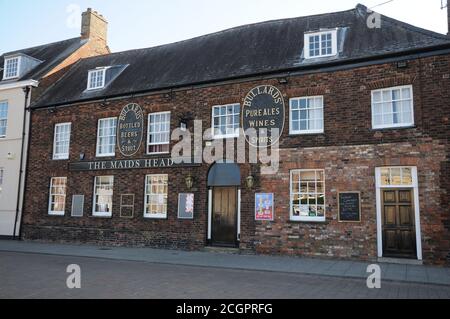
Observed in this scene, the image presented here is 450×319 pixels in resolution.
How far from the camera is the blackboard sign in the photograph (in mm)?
12594

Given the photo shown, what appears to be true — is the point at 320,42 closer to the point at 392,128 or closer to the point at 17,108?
the point at 392,128

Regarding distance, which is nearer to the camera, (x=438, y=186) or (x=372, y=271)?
(x=372, y=271)

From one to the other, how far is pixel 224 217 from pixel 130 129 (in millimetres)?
5925

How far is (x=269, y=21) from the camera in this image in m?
18.0

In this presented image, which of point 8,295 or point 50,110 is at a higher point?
point 50,110

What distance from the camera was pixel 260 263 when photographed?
38.7ft

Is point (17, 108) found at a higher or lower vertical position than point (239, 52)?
lower

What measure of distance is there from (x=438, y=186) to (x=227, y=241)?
24.0 feet

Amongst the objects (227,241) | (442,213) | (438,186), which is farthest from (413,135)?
(227,241)

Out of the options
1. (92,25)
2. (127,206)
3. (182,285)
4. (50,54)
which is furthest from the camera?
(92,25)

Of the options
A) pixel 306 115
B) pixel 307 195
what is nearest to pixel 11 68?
pixel 306 115

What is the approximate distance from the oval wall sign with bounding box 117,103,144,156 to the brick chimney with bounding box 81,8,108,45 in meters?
9.65

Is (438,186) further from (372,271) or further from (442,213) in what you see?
(372,271)
